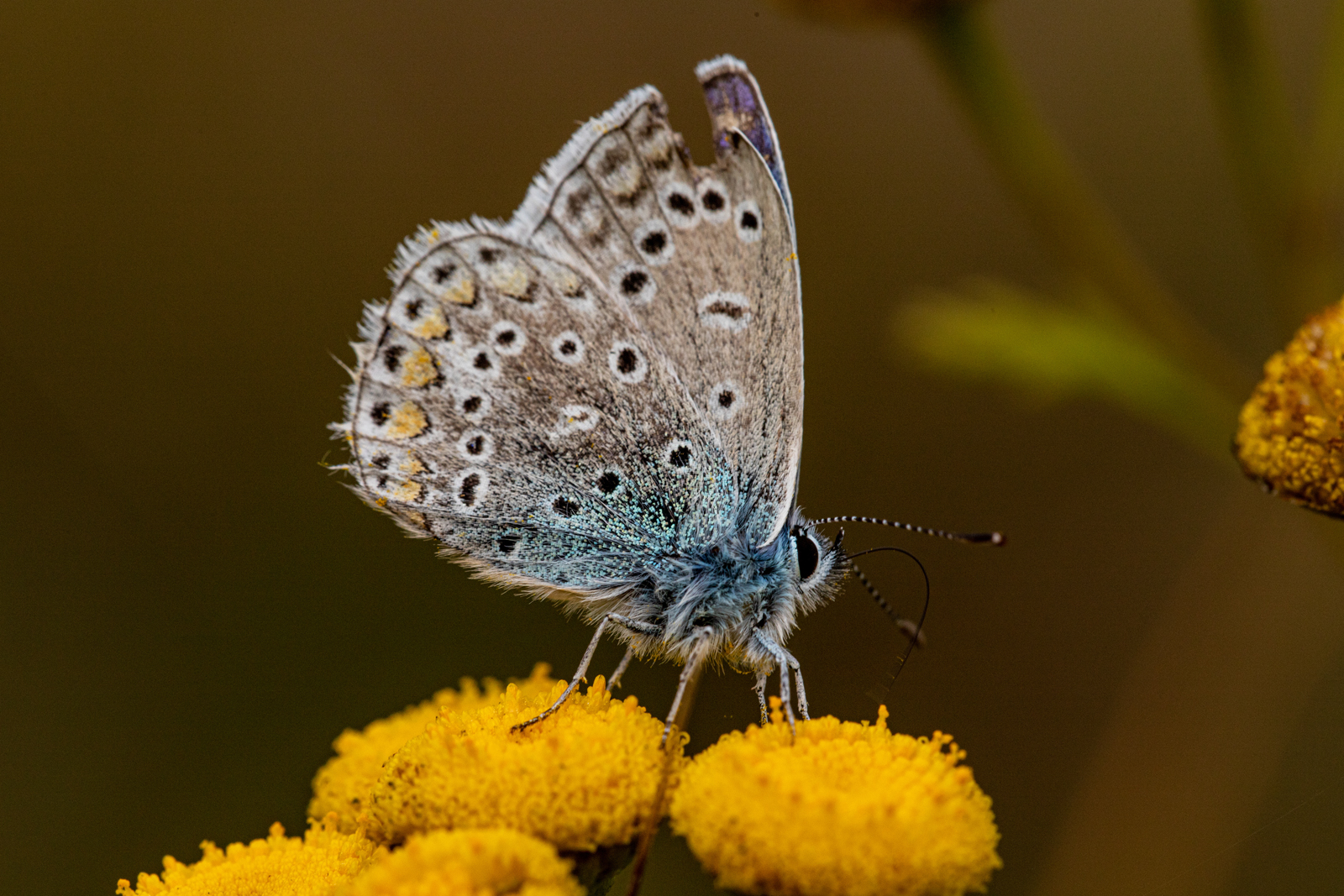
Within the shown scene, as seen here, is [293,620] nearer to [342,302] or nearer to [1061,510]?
[342,302]

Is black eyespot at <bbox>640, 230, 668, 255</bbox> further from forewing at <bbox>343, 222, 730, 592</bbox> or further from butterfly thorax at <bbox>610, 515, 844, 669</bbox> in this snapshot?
butterfly thorax at <bbox>610, 515, 844, 669</bbox>

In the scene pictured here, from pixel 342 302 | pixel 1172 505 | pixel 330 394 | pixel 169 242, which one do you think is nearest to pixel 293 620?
pixel 330 394

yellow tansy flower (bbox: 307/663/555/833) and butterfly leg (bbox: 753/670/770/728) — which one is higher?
butterfly leg (bbox: 753/670/770/728)

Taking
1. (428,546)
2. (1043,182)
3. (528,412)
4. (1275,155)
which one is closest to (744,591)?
(528,412)

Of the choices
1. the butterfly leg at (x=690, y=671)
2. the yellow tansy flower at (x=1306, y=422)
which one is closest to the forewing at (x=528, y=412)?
the butterfly leg at (x=690, y=671)

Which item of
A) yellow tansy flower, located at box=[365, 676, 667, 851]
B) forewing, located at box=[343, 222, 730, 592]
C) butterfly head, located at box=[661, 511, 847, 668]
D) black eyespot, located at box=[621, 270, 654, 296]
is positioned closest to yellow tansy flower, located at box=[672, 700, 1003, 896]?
yellow tansy flower, located at box=[365, 676, 667, 851]

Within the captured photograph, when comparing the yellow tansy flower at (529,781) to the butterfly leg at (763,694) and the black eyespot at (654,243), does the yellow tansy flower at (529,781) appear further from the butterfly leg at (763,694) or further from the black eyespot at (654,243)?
the black eyespot at (654,243)
